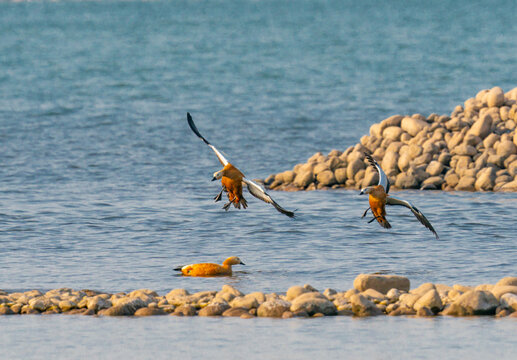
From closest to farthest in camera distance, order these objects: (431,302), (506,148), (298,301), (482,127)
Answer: (431,302) → (298,301) → (506,148) → (482,127)

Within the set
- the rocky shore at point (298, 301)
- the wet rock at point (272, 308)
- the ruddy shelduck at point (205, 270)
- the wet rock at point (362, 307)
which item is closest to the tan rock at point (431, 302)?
the rocky shore at point (298, 301)

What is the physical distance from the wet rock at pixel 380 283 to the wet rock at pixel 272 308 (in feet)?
5.61

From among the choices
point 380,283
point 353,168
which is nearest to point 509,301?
point 380,283

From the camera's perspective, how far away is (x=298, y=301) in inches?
674

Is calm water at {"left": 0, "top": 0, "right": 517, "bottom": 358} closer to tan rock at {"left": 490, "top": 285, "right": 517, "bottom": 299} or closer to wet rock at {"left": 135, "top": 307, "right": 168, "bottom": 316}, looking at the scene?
wet rock at {"left": 135, "top": 307, "right": 168, "bottom": 316}

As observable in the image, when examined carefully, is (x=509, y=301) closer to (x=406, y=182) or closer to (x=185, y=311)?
(x=185, y=311)

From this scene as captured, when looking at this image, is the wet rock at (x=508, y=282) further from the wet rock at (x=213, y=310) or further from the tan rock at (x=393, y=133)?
the tan rock at (x=393, y=133)

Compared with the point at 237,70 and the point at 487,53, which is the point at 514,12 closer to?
the point at 487,53

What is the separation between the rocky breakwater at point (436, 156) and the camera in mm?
29703

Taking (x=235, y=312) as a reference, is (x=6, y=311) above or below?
above

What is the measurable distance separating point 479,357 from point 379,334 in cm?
169

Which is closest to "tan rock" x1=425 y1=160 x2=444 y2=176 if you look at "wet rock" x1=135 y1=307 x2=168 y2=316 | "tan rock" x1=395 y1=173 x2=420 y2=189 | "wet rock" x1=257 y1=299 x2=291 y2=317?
"tan rock" x1=395 y1=173 x2=420 y2=189

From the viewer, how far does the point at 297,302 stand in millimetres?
17094

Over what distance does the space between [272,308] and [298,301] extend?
39 centimetres
